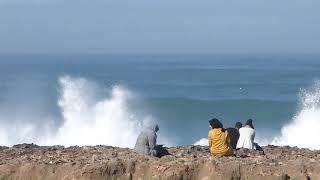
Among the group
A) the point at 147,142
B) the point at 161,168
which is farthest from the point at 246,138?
the point at 161,168

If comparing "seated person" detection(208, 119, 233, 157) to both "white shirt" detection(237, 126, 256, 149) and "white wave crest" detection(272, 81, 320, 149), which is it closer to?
"white shirt" detection(237, 126, 256, 149)

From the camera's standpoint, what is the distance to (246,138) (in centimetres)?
1642

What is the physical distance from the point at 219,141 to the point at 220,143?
0.05m

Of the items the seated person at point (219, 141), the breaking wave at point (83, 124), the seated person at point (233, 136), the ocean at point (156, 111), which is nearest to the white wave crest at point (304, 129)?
the ocean at point (156, 111)

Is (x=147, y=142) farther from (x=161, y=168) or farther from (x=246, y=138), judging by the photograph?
(x=246, y=138)

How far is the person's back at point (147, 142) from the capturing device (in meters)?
14.7

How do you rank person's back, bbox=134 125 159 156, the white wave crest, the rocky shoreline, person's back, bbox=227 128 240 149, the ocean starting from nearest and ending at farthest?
the rocky shoreline
person's back, bbox=134 125 159 156
person's back, bbox=227 128 240 149
the white wave crest
the ocean

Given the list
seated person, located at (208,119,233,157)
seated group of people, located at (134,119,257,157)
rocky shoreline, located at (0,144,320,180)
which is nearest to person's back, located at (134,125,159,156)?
seated group of people, located at (134,119,257,157)

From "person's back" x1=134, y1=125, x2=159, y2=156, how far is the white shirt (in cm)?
240

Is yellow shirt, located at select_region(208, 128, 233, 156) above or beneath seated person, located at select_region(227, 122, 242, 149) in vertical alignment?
beneath

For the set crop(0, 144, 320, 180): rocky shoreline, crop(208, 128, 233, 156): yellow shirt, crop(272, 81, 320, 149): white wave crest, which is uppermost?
crop(272, 81, 320, 149): white wave crest

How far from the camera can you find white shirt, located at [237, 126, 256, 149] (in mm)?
16391

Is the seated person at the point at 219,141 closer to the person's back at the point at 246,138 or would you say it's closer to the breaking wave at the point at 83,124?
the person's back at the point at 246,138

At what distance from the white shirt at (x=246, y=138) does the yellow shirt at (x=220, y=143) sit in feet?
5.31
